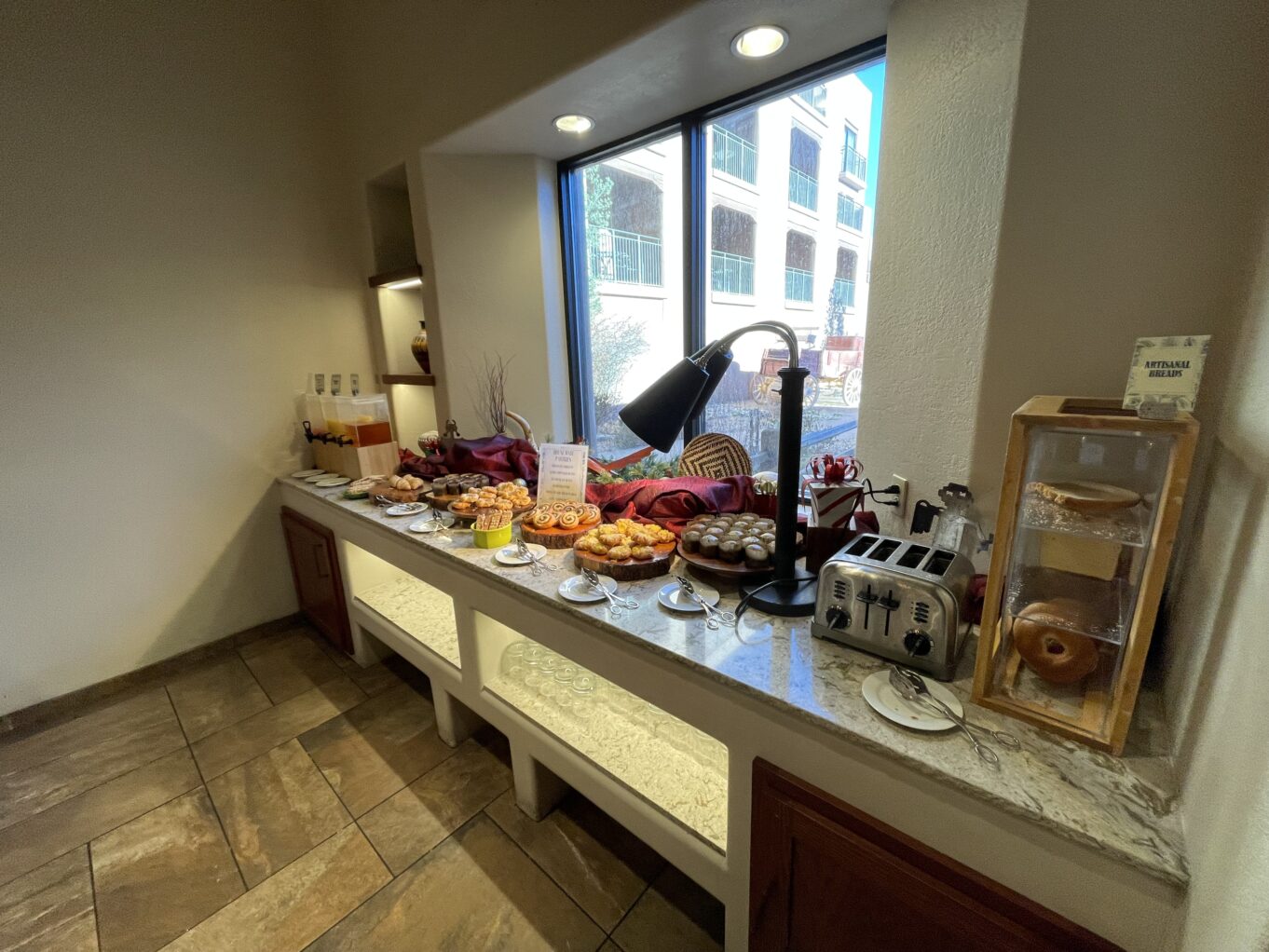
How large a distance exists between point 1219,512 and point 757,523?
Result: 0.73m

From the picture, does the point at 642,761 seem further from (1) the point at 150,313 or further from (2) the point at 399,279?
(1) the point at 150,313

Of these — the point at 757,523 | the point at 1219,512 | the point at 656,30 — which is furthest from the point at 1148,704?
→ the point at 656,30

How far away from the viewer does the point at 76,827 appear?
143cm

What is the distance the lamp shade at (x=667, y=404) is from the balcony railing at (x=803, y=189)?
943mm

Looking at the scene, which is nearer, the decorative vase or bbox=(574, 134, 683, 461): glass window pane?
bbox=(574, 134, 683, 461): glass window pane

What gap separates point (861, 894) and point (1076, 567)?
0.56 metres

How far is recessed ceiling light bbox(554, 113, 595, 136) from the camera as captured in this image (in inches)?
66.3

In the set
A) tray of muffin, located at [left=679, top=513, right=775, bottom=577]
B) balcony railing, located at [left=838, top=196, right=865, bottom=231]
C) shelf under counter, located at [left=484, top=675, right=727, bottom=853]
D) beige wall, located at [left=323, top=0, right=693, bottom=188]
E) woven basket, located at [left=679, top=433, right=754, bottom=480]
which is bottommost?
shelf under counter, located at [left=484, top=675, right=727, bottom=853]

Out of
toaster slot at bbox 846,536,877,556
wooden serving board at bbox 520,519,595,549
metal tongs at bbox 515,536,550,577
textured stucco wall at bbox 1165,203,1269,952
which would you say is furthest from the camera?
wooden serving board at bbox 520,519,595,549

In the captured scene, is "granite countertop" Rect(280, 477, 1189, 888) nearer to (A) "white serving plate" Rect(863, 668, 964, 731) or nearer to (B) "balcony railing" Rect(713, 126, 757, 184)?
(A) "white serving plate" Rect(863, 668, 964, 731)

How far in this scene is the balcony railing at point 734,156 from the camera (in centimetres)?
166

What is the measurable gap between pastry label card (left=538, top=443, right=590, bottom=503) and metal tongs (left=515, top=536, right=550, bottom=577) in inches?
9.2

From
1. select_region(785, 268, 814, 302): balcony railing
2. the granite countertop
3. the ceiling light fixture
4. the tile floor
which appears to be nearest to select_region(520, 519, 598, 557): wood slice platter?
the granite countertop

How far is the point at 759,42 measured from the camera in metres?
1.27
